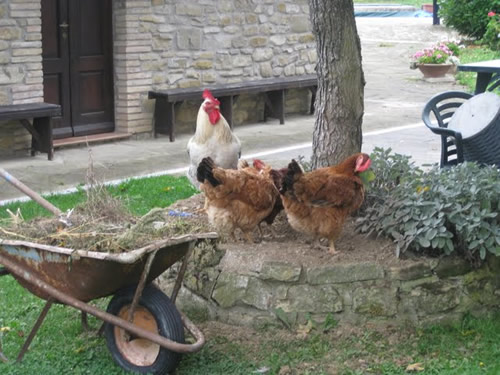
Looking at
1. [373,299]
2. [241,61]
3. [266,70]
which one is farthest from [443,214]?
[266,70]

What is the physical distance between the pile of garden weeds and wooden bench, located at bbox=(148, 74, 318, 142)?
652 centimetres

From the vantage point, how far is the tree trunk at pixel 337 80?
6.00 metres

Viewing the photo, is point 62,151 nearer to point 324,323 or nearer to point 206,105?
point 206,105

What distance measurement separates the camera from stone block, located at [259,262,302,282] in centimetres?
512

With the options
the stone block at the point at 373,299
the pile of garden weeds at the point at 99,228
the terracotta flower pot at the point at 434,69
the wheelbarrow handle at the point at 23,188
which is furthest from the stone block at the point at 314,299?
the terracotta flower pot at the point at 434,69

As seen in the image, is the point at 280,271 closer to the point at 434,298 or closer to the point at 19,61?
the point at 434,298

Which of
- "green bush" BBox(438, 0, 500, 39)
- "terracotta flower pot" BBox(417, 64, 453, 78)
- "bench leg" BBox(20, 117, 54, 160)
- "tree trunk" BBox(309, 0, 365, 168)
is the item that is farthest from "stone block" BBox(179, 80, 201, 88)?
"green bush" BBox(438, 0, 500, 39)

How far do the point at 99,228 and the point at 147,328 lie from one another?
58 centimetres

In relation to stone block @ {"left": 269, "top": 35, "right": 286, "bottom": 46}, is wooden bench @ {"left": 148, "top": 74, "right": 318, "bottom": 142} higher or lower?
lower

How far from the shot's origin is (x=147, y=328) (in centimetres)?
464

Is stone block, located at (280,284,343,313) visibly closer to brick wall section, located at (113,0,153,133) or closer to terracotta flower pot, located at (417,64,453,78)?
brick wall section, located at (113,0,153,133)

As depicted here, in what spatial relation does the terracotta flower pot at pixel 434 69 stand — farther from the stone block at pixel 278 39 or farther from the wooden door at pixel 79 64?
the wooden door at pixel 79 64

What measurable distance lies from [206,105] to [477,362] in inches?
113

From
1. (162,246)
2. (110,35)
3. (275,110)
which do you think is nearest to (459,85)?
(275,110)
